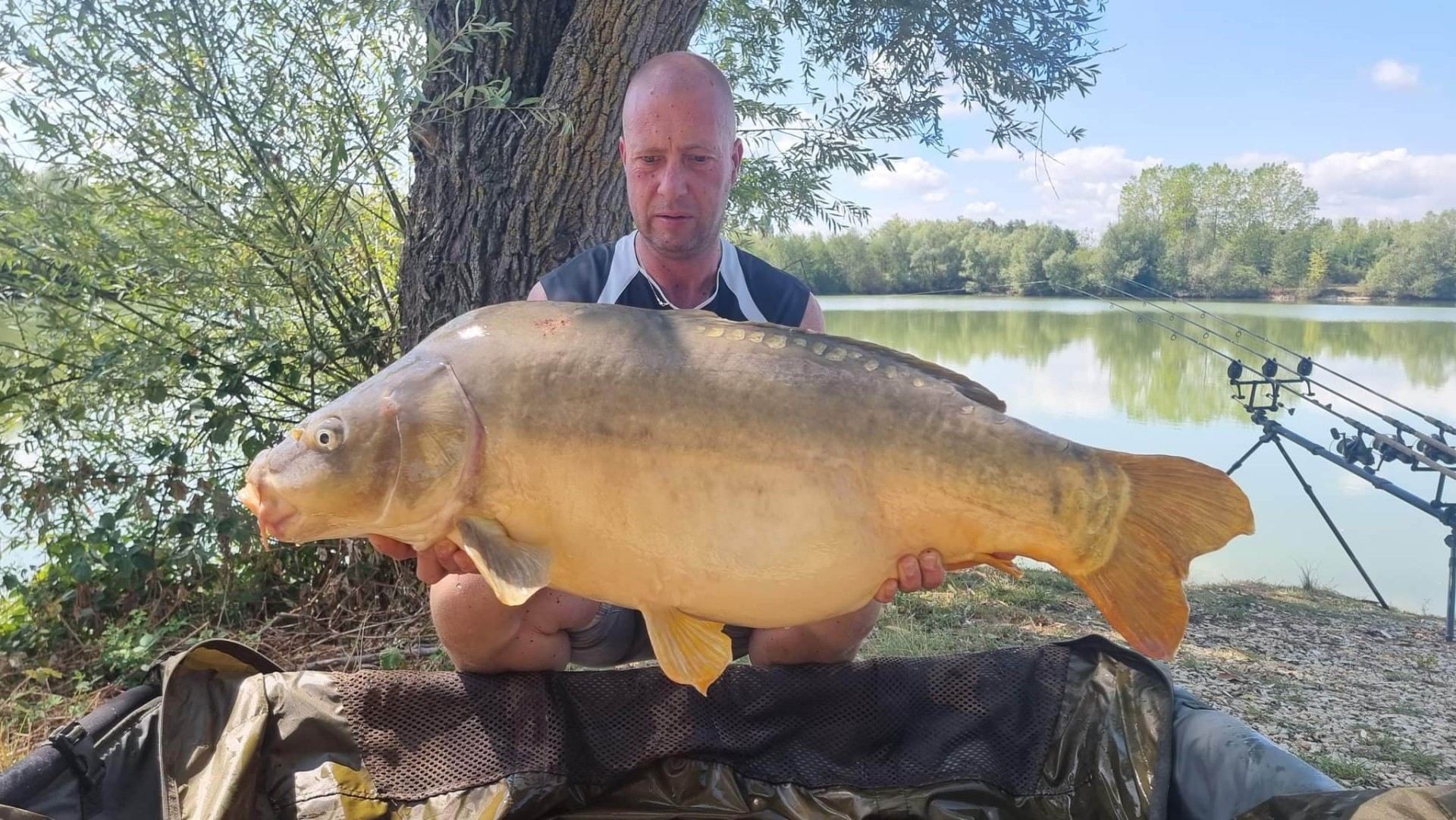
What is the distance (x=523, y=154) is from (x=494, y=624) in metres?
1.27

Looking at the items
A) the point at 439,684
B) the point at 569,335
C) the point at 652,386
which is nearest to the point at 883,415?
the point at 652,386

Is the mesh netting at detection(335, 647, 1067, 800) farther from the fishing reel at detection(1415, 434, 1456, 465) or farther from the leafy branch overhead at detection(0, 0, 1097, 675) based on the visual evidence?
the fishing reel at detection(1415, 434, 1456, 465)

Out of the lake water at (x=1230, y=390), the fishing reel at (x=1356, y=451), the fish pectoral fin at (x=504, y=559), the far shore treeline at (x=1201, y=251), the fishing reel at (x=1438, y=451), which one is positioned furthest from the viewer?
the far shore treeline at (x=1201, y=251)

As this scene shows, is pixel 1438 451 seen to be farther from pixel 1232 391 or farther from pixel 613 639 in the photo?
pixel 1232 391

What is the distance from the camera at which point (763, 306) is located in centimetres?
179

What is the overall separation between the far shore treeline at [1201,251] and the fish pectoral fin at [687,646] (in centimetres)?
900

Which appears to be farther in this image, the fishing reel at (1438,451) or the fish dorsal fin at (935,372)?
the fishing reel at (1438,451)

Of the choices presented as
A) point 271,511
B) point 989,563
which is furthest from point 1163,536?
point 271,511

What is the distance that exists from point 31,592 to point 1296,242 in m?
15.0

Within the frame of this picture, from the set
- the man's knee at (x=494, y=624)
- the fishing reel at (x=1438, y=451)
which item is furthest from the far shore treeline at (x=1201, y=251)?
the man's knee at (x=494, y=624)

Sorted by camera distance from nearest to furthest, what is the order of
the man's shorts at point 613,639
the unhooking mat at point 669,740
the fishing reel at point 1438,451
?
the unhooking mat at point 669,740
the man's shorts at point 613,639
the fishing reel at point 1438,451

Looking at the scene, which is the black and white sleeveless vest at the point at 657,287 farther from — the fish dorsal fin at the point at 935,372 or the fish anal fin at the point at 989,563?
the fish anal fin at the point at 989,563

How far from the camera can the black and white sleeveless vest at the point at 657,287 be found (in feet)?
5.68

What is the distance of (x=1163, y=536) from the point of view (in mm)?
1072
